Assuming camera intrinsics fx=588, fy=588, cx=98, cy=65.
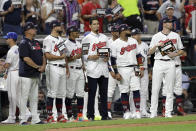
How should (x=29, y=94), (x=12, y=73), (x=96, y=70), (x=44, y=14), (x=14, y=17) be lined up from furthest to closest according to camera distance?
(x=44, y=14), (x=14, y=17), (x=12, y=73), (x=96, y=70), (x=29, y=94)

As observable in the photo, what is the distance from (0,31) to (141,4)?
4162 millimetres

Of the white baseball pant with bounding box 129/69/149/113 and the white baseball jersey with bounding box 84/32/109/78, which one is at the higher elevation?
the white baseball jersey with bounding box 84/32/109/78

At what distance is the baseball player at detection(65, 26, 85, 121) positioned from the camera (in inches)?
514

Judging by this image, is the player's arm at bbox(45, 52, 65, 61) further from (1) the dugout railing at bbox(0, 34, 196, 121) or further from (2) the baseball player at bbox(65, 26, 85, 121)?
(1) the dugout railing at bbox(0, 34, 196, 121)

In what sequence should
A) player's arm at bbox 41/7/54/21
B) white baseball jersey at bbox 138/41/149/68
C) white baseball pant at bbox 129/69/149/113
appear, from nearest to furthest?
1. white baseball pant at bbox 129/69/149/113
2. white baseball jersey at bbox 138/41/149/68
3. player's arm at bbox 41/7/54/21

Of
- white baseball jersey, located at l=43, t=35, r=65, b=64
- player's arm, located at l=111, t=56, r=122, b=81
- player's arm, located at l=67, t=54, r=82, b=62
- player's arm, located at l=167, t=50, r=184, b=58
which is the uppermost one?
white baseball jersey, located at l=43, t=35, r=65, b=64

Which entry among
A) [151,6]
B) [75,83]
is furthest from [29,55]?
[151,6]

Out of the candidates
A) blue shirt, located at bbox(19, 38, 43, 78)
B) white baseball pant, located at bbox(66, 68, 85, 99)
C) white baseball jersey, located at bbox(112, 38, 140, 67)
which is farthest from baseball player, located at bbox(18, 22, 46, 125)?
white baseball jersey, located at bbox(112, 38, 140, 67)

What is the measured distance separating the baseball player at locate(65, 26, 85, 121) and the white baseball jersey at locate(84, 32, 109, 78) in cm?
25

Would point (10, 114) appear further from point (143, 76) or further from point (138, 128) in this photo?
point (138, 128)

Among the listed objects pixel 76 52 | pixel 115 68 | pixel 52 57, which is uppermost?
pixel 76 52

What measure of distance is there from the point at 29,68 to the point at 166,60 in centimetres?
306

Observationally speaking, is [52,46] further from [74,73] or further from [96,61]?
[96,61]

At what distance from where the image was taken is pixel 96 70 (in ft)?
42.4
